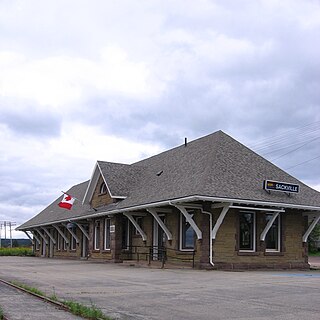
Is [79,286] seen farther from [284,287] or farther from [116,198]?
[116,198]

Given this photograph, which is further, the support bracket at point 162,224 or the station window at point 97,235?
the station window at point 97,235

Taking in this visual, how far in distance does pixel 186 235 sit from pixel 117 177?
8.67 m

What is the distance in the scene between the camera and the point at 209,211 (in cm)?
2205

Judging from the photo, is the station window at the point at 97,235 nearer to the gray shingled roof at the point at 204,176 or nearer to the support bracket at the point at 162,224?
the gray shingled roof at the point at 204,176

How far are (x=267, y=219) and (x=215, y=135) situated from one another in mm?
5650

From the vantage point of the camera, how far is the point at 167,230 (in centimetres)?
2442

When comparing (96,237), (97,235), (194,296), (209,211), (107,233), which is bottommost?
(194,296)

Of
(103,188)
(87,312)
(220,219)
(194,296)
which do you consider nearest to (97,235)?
(103,188)

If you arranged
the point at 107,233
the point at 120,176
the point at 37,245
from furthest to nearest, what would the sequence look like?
the point at 37,245 < the point at 107,233 < the point at 120,176

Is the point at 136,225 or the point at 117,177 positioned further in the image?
the point at 117,177

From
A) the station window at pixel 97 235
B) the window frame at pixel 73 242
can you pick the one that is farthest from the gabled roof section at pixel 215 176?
the window frame at pixel 73 242

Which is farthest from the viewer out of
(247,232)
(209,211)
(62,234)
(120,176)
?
(62,234)

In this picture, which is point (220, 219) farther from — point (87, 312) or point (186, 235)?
point (87, 312)

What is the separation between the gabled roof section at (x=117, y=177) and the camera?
2995cm
